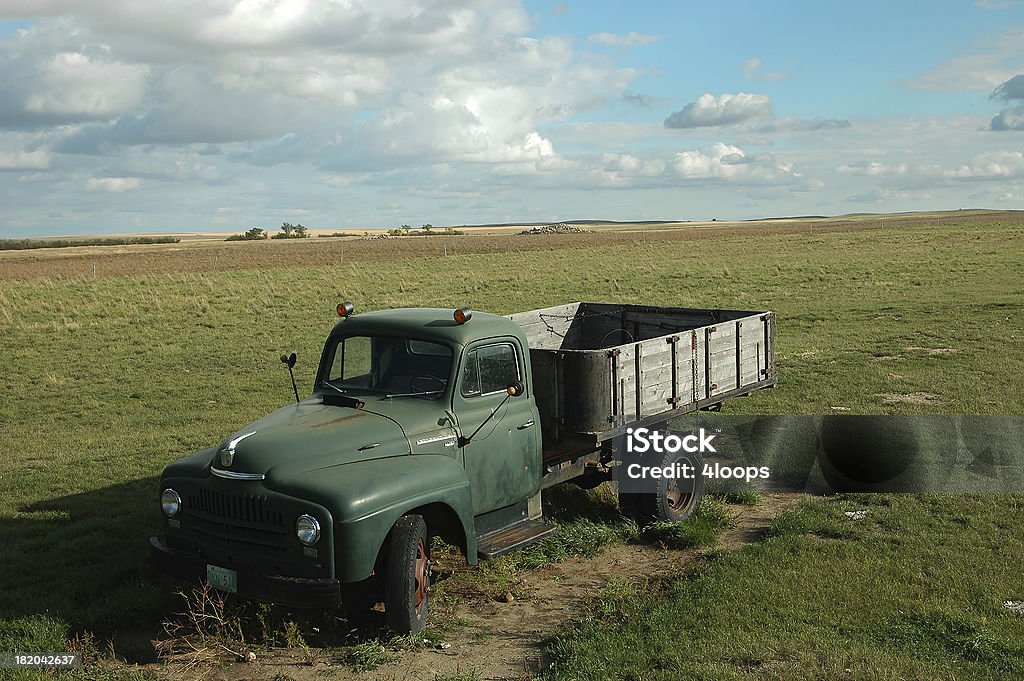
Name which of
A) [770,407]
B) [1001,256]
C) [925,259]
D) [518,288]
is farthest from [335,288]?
[1001,256]

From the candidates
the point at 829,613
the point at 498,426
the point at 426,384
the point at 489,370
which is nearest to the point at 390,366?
the point at 426,384

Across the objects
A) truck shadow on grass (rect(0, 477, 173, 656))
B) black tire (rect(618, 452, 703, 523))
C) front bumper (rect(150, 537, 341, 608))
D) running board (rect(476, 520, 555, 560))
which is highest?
front bumper (rect(150, 537, 341, 608))

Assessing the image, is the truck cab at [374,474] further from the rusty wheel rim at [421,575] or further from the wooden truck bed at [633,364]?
the wooden truck bed at [633,364]

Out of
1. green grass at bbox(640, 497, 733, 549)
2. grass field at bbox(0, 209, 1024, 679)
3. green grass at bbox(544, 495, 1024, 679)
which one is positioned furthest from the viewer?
green grass at bbox(640, 497, 733, 549)

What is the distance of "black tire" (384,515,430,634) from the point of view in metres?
5.92

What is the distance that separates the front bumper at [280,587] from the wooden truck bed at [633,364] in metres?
2.87

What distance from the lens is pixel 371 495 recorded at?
5848 mm

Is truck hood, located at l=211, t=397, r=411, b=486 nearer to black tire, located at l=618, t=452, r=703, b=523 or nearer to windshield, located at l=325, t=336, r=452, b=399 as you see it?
windshield, located at l=325, t=336, r=452, b=399

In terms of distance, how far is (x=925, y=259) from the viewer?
1713 inches

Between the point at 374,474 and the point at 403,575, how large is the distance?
2.23 feet

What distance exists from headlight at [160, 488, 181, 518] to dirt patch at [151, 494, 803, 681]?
1051mm

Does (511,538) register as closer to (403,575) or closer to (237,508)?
(403,575)

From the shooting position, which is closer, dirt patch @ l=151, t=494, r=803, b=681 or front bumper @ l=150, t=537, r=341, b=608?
front bumper @ l=150, t=537, r=341, b=608

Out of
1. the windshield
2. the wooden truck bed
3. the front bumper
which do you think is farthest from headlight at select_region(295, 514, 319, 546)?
the wooden truck bed
